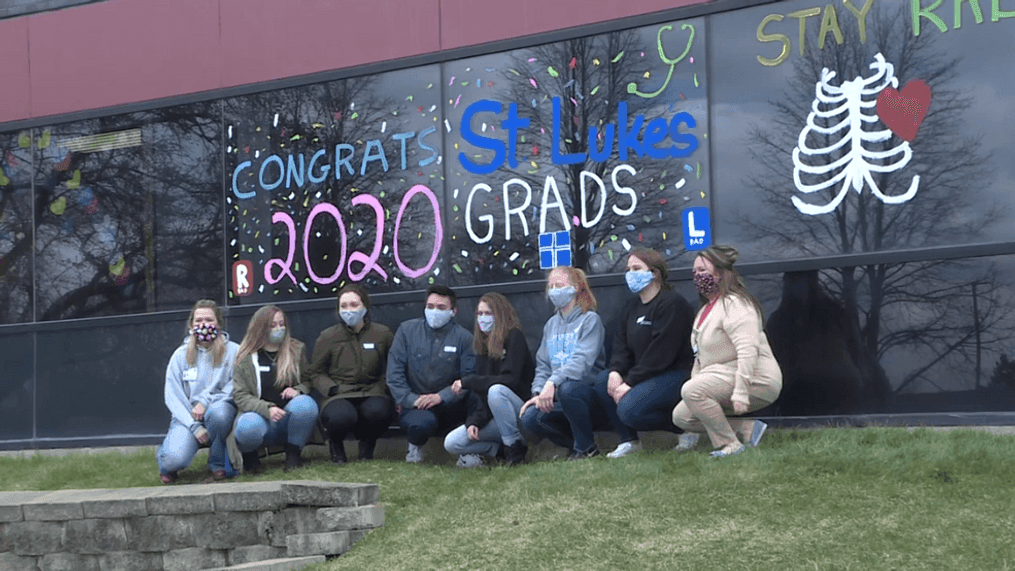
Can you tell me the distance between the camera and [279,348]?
9977 millimetres

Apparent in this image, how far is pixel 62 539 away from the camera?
7754 mm

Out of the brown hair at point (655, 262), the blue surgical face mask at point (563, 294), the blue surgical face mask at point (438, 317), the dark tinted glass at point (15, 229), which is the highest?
the dark tinted glass at point (15, 229)

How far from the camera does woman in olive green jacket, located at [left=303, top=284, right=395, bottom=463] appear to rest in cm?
967

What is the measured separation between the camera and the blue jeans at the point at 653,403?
866cm

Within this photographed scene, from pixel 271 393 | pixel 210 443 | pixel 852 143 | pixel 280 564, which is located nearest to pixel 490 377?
pixel 271 393

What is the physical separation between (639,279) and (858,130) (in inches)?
73.6

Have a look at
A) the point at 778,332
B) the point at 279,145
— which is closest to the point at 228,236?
the point at 279,145

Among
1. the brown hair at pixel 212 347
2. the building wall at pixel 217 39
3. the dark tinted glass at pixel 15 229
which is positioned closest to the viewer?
the brown hair at pixel 212 347

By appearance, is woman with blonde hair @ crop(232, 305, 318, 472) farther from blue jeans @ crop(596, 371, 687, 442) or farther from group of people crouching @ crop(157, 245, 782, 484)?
blue jeans @ crop(596, 371, 687, 442)

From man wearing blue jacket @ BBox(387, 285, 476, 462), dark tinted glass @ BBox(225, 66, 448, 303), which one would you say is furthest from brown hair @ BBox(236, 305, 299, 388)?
dark tinted glass @ BBox(225, 66, 448, 303)

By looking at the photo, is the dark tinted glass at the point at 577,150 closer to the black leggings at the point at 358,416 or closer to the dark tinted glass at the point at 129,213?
the black leggings at the point at 358,416

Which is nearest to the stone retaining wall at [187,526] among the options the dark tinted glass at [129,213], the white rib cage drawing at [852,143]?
the white rib cage drawing at [852,143]

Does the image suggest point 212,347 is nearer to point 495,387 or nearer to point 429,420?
point 429,420

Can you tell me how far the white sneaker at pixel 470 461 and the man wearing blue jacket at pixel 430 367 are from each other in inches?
14.0
